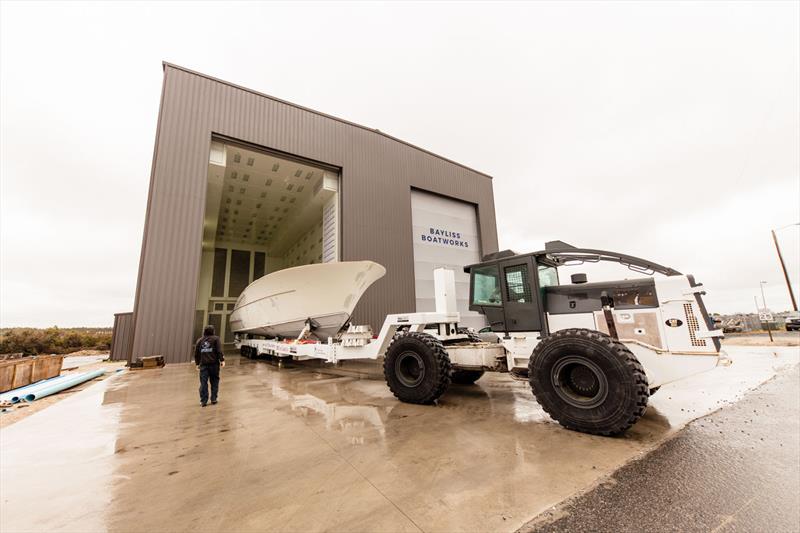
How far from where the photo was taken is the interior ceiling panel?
13344mm

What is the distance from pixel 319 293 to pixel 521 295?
5.25m

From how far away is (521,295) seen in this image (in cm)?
413

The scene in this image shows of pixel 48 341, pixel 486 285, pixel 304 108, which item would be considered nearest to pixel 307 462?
pixel 486 285

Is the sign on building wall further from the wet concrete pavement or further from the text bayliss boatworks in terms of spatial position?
the wet concrete pavement

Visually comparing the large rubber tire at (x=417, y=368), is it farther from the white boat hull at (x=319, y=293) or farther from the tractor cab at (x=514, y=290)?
the white boat hull at (x=319, y=293)

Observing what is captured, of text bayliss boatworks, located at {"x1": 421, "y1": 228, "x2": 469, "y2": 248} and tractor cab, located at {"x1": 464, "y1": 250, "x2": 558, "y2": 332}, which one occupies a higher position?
text bayliss boatworks, located at {"x1": 421, "y1": 228, "x2": 469, "y2": 248}

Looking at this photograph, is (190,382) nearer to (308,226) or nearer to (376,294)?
(376,294)

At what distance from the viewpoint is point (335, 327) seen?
7977mm

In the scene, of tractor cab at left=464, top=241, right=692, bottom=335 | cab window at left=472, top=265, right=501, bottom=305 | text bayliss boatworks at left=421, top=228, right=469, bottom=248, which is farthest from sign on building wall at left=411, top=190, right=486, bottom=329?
tractor cab at left=464, top=241, right=692, bottom=335

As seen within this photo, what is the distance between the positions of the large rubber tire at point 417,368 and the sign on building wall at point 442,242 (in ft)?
32.9

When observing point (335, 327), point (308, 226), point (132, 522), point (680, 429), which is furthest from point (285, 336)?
point (308, 226)

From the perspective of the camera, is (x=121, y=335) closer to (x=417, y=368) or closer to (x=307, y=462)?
(x=417, y=368)

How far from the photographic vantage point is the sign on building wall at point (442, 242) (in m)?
15.1

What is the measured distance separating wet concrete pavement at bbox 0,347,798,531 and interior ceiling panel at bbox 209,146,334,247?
11.0 meters
